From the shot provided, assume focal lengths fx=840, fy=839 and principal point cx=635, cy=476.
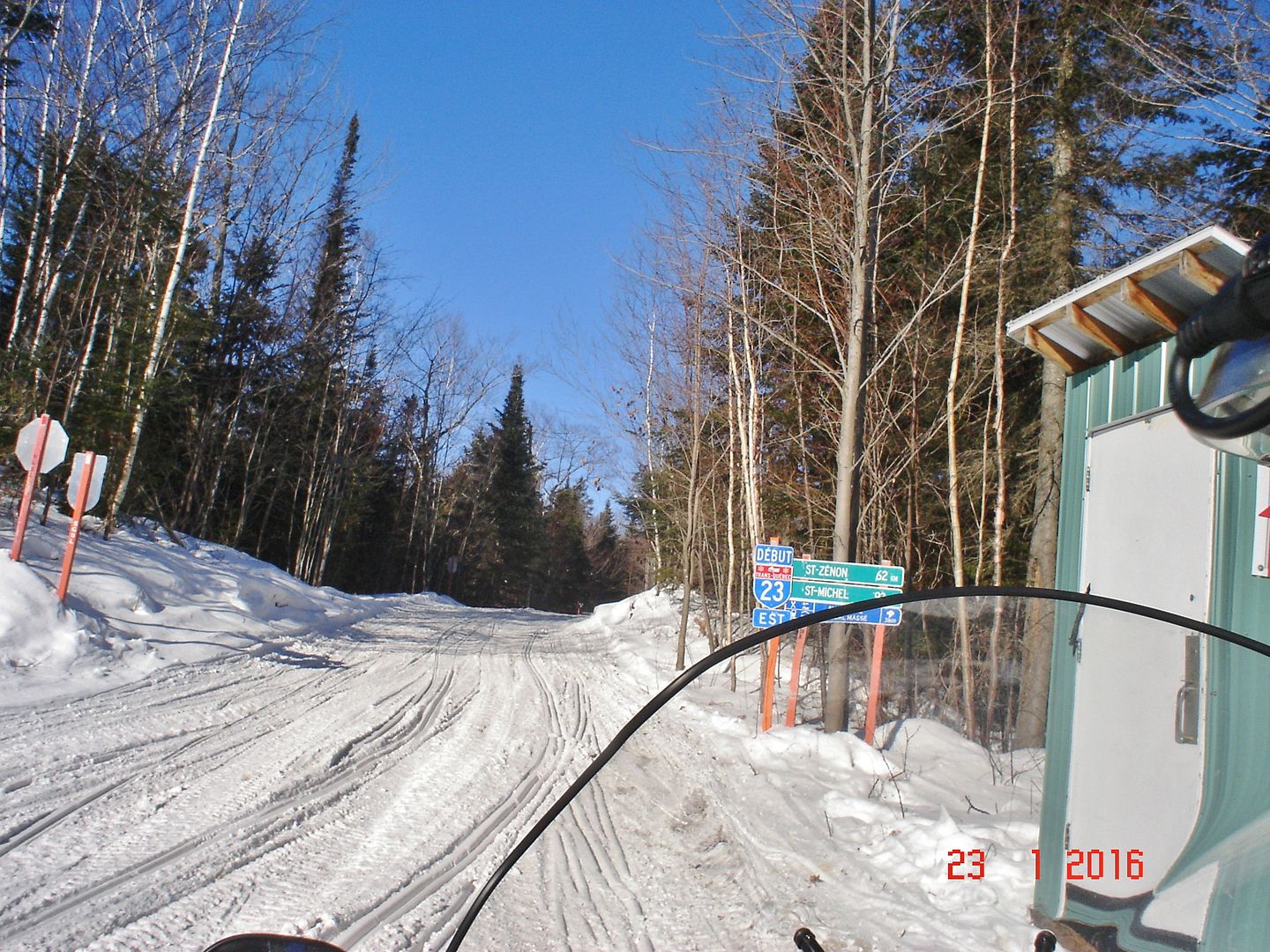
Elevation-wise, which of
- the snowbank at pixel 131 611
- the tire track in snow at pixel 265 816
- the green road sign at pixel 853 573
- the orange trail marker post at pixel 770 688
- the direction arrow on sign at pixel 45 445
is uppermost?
the direction arrow on sign at pixel 45 445

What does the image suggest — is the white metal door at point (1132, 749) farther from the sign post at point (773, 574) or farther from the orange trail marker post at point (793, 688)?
the sign post at point (773, 574)

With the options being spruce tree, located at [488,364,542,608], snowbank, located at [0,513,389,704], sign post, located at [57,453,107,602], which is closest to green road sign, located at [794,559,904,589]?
snowbank, located at [0,513,389,704]

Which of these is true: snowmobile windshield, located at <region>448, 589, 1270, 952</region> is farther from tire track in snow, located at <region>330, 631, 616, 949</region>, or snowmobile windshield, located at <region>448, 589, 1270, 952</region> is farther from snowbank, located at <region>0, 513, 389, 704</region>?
snowbank, located at <region>0, 513, 389, 704</region>

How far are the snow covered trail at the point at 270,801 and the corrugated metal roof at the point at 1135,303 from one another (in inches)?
123

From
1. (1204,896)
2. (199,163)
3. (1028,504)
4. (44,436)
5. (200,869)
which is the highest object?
(199,163)

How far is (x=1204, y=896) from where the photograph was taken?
1.38 m

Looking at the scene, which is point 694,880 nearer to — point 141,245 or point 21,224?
point 141,245

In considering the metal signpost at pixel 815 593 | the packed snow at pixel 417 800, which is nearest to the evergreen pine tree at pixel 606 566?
the packed snow at pixel 417 800

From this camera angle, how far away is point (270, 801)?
514cm

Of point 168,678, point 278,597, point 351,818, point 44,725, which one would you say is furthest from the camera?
point 278,597

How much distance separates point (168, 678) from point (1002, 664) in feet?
29.6

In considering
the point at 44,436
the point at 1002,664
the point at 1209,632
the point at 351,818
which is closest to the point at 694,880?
the point at 1002,664

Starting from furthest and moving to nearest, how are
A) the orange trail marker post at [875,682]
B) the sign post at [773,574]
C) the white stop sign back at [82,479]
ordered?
the white stop sign back at [82,479]
the sign post at [773,574]
the orange trail marker post at [875,682]
